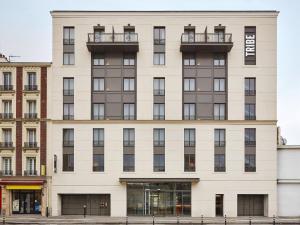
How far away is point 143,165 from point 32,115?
1430cm

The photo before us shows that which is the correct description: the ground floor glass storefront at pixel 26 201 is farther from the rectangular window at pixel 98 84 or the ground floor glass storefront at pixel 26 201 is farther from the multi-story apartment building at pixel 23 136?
the rectangular window at pixel 98 84

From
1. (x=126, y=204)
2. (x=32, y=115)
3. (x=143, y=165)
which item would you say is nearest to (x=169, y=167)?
(x=143, y=165)

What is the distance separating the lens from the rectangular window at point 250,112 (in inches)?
2249

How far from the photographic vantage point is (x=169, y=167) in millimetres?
56562

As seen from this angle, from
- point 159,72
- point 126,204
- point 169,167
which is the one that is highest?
point 159,72

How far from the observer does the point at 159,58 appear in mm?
57594

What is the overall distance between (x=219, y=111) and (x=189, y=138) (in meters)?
4.78

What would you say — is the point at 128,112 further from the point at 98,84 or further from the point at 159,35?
the point at 159,35

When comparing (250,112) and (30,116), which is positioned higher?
(250,112)

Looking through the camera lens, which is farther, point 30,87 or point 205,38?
point 30,87

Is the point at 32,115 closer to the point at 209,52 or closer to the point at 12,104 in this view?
the point at 12,104

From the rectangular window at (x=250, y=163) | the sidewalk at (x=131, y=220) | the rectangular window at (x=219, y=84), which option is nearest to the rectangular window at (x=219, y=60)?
the rectangular window at (x=219, y=84)

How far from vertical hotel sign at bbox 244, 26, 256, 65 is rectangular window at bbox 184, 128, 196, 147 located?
10.5 meters

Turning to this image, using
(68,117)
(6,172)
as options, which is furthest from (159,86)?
(6,172)
